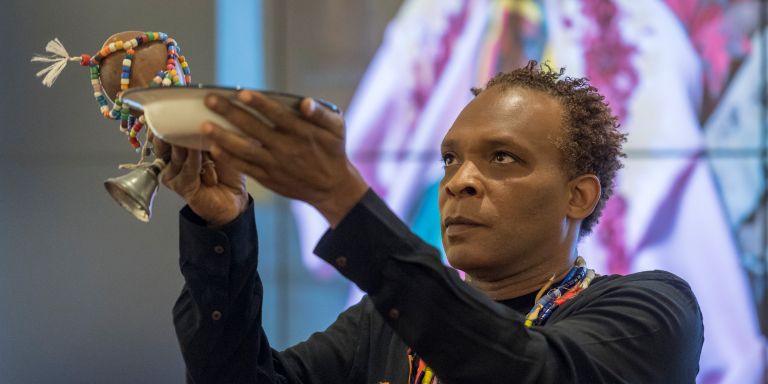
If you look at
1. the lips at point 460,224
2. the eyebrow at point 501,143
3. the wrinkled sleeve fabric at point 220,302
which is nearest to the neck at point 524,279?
the lips at point 460,224

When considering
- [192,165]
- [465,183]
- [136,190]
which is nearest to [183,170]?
[192,165]

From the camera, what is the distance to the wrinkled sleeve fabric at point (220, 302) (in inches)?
54.8

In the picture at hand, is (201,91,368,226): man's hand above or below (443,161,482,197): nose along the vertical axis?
above

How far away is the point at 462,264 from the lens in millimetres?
1629

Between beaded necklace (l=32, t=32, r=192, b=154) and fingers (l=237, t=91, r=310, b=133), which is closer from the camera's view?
fingers (l=237, t=91, r=310, b=133)

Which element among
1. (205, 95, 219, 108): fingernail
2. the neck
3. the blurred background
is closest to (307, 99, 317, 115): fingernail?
(205, 95, 219, 108): fingernail

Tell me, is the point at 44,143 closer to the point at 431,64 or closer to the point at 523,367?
the point at 431,64

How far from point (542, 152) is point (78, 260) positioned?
2705mm

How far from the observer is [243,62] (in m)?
3.84

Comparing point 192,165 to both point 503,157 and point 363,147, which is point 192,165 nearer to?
point 503,157

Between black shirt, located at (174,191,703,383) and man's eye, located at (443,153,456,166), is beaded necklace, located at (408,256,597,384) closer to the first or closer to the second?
black shirt, located at (174,191,703,383)

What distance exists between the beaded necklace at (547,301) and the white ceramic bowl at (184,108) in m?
0.61

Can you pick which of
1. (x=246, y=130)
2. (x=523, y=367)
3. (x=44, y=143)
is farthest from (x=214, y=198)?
(x=44, y=143)

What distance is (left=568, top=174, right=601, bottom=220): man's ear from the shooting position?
174 cm
